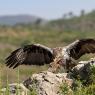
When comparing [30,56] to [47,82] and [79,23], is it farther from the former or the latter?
[79,23]

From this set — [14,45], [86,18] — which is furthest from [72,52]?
[86,18]

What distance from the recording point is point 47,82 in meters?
8.50

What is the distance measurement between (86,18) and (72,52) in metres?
82.7

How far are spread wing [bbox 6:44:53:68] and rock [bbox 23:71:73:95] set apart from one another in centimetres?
279

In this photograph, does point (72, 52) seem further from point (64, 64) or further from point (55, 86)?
point (55, 86)

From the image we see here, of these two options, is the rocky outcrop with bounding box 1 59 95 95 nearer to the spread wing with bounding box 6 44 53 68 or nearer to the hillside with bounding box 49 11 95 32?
the spread wing with bounding box 6 44 53 68

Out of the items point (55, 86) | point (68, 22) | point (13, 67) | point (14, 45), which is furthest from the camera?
point (68, 22)

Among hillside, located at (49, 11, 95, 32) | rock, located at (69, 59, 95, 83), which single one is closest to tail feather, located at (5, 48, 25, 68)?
rock, located at (69, 59, 95, 83)

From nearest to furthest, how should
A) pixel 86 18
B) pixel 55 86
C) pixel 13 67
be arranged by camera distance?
pixel 55 86 < pixel 13 67 < pixel 86 18

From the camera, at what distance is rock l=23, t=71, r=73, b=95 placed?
8203 mm

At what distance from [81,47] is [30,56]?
113 cm

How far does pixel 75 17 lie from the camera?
348 ft

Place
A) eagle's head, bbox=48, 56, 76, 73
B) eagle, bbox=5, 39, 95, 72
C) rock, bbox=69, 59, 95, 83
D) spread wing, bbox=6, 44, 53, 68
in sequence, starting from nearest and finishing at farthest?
1. rock, bbox=69, 59, 95, 83
2. eagle's head, bbox=48, 56, 76, 73
3. eagle, bbox=5, 39, 95, 72
4. spread wing, bbox=6, 44, 53, 68

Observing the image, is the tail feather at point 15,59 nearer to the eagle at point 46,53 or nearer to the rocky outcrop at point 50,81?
the eagle at point 46,53
